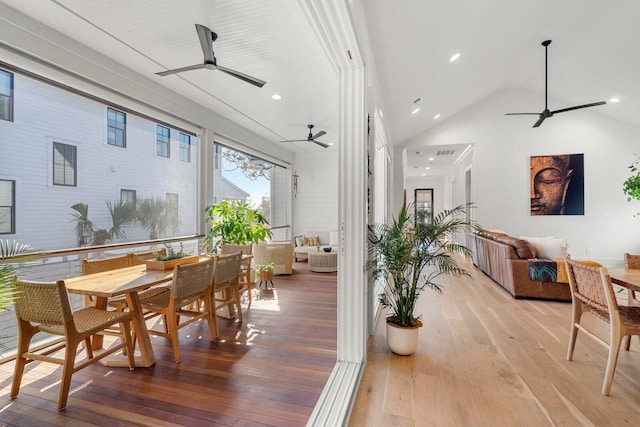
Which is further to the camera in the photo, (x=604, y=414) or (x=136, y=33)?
(x=136, y=33)

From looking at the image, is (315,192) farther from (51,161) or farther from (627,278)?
(627,278)

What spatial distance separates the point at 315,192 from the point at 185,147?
4.12m

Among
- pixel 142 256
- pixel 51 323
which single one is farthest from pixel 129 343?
pixel 142 256

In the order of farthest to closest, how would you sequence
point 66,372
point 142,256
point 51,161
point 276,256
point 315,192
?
point 315,192, point 276,256, point 142,256, point 51,161, point 66,372

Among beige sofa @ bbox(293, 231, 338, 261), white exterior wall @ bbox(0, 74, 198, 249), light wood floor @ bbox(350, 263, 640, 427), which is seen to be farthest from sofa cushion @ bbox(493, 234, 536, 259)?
white exterior wall @ bbox(0, 74, 198, 249)

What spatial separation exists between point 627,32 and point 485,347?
5.00 metres

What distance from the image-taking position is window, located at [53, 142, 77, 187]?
297 cm

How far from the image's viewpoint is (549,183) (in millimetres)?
6809

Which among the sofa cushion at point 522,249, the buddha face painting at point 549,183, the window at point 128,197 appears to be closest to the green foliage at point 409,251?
the sofa cushion at point 522,249

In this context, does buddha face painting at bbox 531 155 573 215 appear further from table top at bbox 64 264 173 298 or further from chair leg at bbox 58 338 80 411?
chair leg at bbox 58 338 80 411

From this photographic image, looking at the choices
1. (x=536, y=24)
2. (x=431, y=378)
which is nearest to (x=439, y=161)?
(x=536, y=24)

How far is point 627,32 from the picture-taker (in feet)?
13.9

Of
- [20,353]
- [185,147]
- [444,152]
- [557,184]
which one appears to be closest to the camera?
[20,353]

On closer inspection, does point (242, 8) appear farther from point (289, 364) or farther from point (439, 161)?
point (439, 161)
